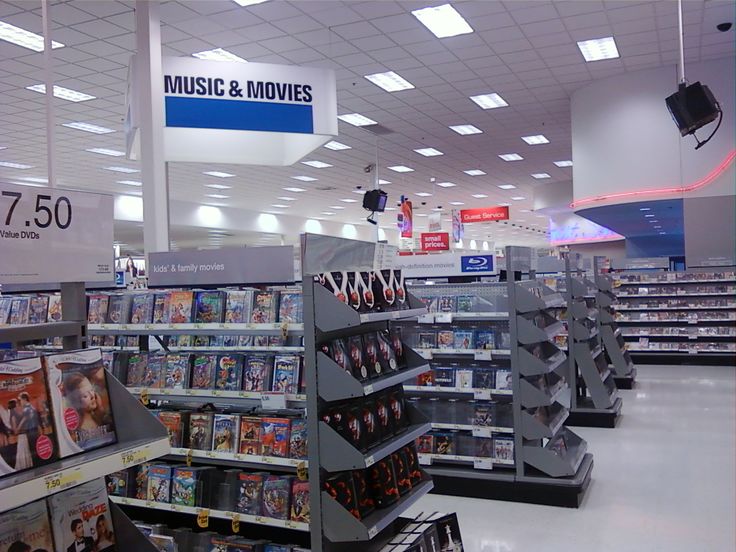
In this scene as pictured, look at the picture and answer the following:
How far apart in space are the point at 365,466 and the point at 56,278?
171cm

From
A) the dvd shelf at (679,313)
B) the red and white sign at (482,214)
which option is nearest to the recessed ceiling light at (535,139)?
the dvd shelf at (679,313)

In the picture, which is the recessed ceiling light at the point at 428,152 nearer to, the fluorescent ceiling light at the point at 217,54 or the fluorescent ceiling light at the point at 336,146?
the fluorescent ceiling light at the point at 336,146

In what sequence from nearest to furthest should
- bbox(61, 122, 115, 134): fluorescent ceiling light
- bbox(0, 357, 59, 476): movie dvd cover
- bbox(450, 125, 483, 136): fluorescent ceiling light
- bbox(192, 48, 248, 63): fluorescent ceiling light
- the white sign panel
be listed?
bbox(0, 357, 59, 476): movie dvd cover < the white sign panel < bbox(192, 48, 248, 63): fluorescent ceiling light < bbox(61, 122, 115, 134): fluorescent ceiling light < bbox(450, 125, 483, 136): fluorescent ceiling light

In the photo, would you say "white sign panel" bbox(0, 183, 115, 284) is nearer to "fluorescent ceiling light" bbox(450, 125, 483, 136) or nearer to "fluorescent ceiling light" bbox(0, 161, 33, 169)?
"fluorescent ceiling light" bbox(450, 125, 483, 136)

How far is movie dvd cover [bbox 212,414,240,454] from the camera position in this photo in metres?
3.62

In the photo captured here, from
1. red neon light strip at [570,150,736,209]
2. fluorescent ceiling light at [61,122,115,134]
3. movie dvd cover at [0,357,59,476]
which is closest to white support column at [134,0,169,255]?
movie dvd cover at [0,357,59,476]

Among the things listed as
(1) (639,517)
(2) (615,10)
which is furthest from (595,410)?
(2) (615,10)

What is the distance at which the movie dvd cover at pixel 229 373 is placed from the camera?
3641mm

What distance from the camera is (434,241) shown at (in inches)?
792

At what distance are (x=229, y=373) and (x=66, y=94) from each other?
7.84m

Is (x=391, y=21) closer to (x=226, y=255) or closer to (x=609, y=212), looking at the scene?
(x=226, y=255)

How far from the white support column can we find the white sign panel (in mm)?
3191

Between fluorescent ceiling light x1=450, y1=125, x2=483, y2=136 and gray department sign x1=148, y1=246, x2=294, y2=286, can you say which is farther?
fluorescent ceiling light x1=450, y1=125, x2=483, y2=136

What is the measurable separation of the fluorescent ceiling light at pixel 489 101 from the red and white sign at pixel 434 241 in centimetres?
851
